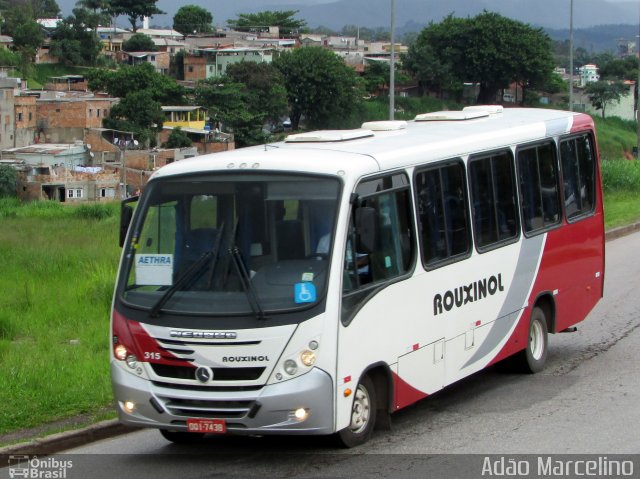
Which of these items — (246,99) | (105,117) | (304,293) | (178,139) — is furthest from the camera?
(246,99)

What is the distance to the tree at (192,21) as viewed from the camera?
182m

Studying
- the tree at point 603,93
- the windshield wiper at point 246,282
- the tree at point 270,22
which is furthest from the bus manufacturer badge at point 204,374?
the tree at point 270,22

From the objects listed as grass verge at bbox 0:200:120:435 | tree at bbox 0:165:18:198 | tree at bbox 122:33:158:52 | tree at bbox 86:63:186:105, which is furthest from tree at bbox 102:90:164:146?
grass verge at bbox 0:200:120:435

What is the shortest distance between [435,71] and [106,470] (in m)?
108

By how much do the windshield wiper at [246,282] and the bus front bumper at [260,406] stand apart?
1.67ft

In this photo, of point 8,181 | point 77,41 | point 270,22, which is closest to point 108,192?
point 8,181

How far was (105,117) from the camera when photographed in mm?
94312

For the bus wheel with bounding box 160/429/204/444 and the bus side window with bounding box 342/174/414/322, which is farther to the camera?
the bus wheel with bounding box 160/429/204/444

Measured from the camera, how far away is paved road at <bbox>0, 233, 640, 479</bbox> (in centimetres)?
770

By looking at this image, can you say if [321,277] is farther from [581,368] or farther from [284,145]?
[581,368]

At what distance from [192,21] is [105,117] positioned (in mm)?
94828

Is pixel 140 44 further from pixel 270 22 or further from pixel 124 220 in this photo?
pixel 124 220

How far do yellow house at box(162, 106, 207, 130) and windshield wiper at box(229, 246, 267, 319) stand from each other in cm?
8844

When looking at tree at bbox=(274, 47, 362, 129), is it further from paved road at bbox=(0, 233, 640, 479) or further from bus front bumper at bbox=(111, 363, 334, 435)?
bus front bumper at bbox=(111, 363, 334, 435)
